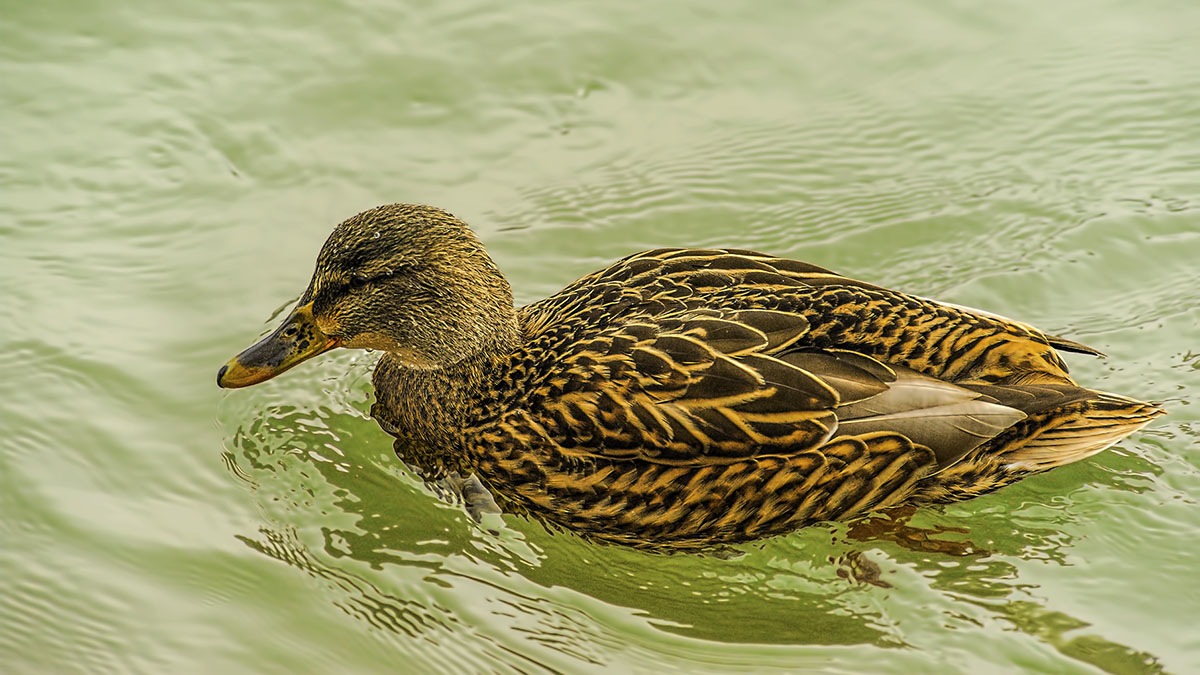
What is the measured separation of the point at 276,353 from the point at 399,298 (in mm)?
651

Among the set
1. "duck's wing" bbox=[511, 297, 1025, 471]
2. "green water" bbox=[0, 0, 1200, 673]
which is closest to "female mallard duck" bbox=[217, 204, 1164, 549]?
"duck's wing" bbox=[511, 297, 1025, 471]

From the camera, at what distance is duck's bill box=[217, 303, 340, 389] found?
20.7ft

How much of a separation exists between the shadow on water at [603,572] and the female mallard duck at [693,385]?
0.21 meters

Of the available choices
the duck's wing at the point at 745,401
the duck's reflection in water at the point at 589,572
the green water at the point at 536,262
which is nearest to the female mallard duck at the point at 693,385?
the duck's wing at the point at 745,401

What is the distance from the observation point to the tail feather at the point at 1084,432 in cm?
590

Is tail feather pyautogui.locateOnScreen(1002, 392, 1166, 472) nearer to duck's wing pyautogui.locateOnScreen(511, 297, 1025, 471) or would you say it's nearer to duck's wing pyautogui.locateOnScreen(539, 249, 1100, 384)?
duck's wing pyautogui.locateOnScreen(539, 249, 1100, 384)

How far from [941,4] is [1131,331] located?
3380mm

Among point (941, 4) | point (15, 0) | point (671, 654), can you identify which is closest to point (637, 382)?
point (671, 654)

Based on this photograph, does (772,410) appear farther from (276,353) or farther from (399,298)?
(276,353)

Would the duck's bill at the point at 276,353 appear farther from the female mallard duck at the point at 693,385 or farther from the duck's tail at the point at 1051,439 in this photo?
the duck's tail at the point at 1051,439

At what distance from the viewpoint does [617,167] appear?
839cm

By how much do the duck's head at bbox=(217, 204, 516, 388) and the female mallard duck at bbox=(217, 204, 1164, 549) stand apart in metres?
0.01

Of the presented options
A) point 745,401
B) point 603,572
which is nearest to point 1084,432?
point 745,401

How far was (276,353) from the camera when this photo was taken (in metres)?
6.33
